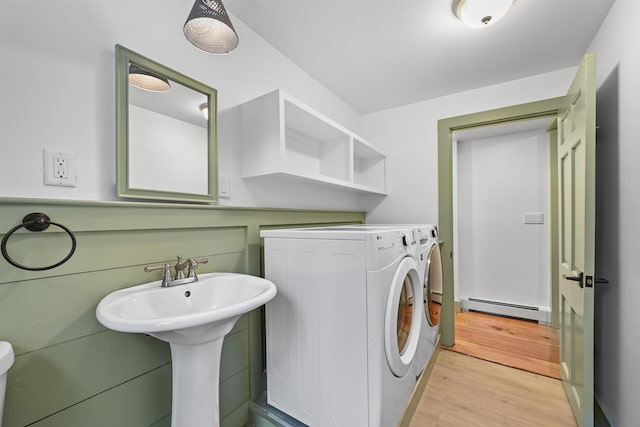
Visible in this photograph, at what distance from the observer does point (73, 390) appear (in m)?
0.91

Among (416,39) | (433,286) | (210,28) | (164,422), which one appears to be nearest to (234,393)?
(164,422)

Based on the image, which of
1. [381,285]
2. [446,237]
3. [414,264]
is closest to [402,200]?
[446,237]

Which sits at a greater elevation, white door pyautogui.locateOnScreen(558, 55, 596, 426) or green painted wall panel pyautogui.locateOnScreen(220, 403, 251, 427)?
white door pyautogui.locateOnScreen(558, 55, 596, 426)

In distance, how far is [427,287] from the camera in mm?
1752

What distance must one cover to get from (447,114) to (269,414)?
2585mm

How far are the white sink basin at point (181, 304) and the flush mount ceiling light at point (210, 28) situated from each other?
0.96 metres

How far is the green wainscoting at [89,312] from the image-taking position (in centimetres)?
82

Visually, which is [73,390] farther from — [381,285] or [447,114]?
[447,114]

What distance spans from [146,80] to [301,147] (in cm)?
107

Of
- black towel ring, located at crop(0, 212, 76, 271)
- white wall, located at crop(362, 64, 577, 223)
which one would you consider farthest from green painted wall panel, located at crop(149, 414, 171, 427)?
white wall, located at crop(362, 64, 577, 223)

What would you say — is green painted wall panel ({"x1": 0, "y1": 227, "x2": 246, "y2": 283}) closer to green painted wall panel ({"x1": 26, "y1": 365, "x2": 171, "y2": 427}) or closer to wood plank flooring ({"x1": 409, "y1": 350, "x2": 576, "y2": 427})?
green painted wall panel ({"x1": 26, "y1": 365, "x2": 171, "y2": 427})

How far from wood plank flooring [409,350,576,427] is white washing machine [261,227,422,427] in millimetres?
370

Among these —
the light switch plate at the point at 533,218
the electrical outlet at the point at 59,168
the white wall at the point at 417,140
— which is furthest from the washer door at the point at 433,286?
the electrical outlet at the point at 59,168

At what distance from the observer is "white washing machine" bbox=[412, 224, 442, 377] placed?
5.24 ft
